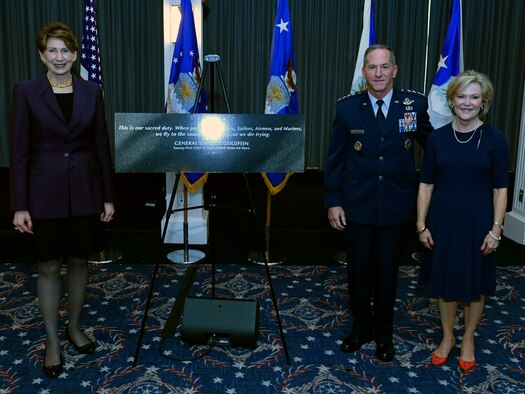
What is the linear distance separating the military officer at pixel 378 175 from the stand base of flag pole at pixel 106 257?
2.22 metres

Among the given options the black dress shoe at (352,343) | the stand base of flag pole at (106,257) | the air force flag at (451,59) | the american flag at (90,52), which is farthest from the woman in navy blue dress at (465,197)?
the american flag at (90,52)

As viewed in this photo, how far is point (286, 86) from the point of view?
4.39m

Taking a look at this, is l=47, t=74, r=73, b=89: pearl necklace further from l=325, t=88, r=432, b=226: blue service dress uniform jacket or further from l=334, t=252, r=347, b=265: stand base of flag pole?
l=334, t=252, r=347, b=265: stand base of flag pole

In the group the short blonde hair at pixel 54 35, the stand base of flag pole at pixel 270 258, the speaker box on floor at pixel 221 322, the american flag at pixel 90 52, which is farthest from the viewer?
the american flag at pixel 90 52

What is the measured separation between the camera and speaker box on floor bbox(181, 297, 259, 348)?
8.77ft

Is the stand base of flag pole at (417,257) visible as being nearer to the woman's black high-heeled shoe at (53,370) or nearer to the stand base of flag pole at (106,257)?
the stand base of flag pole at (106,257)

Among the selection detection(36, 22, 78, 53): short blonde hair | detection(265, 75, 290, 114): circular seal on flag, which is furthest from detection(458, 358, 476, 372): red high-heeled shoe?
detection(265, 75, 290, 114): circular seal on flag

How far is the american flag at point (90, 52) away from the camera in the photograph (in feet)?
14.2

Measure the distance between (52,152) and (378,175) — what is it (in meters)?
1.49

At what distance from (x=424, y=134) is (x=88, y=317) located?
2.17m

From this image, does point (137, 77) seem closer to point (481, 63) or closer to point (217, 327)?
point (481, 63)

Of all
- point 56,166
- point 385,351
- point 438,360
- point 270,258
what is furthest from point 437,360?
point 56,166

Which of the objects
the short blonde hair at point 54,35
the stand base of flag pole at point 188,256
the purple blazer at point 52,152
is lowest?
the stand base of flag pole at point 188,256

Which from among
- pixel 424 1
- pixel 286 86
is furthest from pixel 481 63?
pixel 286 86
